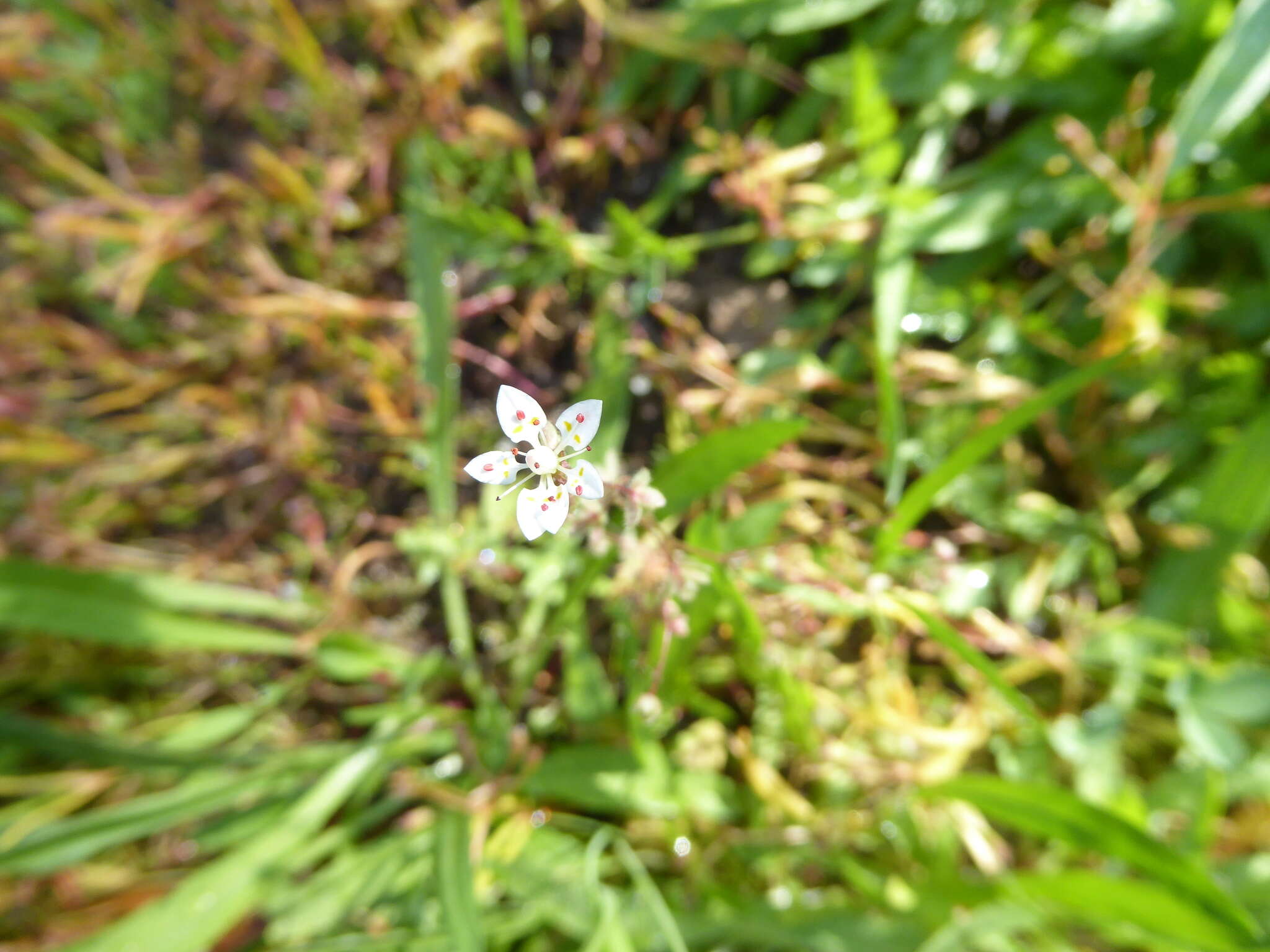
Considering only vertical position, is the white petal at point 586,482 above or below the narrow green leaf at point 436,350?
below

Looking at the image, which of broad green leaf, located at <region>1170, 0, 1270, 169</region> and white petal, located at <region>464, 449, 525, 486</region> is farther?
broad green leaf, located at <region>1170, 0, 1270, 169</region>

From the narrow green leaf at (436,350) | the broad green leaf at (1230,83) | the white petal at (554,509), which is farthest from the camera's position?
the narrow green leaf at (436,350)

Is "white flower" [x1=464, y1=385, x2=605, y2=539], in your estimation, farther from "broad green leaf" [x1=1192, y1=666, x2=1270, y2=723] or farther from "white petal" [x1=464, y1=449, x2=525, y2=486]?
"broad green leaf" [x1=1192, y1=666, x2=1270, y2=723]

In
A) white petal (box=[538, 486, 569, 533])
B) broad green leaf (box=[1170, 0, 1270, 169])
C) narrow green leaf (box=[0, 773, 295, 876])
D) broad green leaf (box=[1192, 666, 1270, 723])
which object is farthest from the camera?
narrow green leaf (box=[0, 773, 295, 876])

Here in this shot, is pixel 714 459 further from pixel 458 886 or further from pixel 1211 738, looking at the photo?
pixel 1211 738

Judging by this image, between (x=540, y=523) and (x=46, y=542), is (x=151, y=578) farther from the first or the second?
(x=540, y=523)

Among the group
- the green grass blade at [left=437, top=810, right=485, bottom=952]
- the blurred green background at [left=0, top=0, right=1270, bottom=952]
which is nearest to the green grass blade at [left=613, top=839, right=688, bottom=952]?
the blurred green background at [left=0, top=0, right=1270, bottom=952]

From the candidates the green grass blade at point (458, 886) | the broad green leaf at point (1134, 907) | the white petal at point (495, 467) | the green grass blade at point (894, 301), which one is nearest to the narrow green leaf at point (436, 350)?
the green grass blade at point (458, 886)

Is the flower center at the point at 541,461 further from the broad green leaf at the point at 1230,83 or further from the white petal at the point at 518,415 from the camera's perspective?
the broad green leaf at the point at 1230,83
